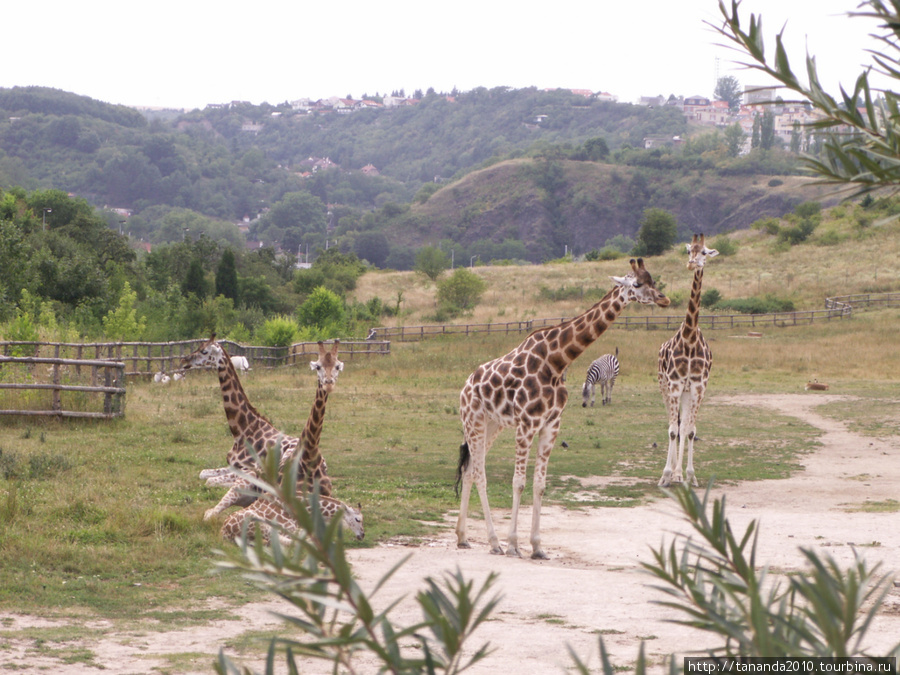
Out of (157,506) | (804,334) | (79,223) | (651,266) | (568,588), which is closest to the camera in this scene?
(568,588)

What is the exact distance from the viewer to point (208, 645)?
6.01 meters

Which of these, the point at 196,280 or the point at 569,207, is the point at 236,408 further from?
the point at 569,207

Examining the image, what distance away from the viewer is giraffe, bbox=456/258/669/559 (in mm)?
9297

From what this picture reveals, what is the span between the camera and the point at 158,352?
27.3 meters

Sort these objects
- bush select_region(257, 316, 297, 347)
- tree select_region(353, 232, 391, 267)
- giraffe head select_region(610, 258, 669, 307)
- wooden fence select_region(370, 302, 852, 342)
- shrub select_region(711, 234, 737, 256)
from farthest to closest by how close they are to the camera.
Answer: tree select_region(353, 232, 391, 267), shrub select_region(711, 234, 737, 256), wooden fence select_region(370, 302, 852, 342), bush select_region(257, 316, 297, 347), giraffe head select_region(610, 258, 669, 307)

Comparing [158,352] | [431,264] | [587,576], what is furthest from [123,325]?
[431,264]

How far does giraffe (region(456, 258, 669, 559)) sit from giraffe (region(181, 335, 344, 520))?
1467 mm

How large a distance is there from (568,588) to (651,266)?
205 feet

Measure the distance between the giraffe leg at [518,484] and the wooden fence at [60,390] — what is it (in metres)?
9.01

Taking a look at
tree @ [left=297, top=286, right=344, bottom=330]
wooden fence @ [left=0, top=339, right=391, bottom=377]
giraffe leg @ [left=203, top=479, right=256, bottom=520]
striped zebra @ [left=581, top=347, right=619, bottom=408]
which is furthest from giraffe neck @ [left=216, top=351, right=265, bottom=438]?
tree @ [left=297, top=286, right=344, bottom=330]

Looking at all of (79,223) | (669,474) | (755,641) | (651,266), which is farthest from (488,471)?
(651,266)

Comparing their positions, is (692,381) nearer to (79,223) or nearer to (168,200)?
(79,223)

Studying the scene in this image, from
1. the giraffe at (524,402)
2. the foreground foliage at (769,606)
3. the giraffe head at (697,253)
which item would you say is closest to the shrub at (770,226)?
the giraffe head at (697,253)

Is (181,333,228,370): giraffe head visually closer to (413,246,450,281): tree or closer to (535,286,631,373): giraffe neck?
(535,286,631,373): giraffe neck
